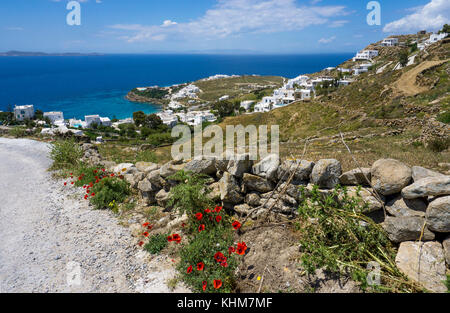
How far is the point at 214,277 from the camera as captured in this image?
339cm

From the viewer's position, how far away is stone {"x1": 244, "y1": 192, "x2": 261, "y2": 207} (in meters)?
4.81

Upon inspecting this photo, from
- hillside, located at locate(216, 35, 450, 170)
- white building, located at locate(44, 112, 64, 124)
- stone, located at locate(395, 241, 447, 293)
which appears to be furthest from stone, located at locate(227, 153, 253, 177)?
white building, located at locate(44, 112, 64, 124)

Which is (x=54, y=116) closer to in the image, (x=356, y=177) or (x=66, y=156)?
(x=66, y=156)

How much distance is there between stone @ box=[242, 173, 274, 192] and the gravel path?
6.70ft

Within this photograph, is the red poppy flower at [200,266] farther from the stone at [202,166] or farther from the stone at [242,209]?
the stone at [202,166]

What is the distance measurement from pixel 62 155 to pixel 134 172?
412 cm

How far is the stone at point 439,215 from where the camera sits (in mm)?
2982

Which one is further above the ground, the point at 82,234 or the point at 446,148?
the point at 446,148

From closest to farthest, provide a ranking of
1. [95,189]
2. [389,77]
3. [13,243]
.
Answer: [13,243]
[95,189]
[389,77]

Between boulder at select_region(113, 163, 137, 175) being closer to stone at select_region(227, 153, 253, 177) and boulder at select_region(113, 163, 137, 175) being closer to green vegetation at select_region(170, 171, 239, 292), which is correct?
green vegetation at select_region(170, 171, 239, 292)

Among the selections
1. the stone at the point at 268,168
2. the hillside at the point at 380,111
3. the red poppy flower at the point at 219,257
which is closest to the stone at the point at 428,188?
the stone at the point at 268,168

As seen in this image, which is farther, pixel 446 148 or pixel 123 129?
pixel 123 129
